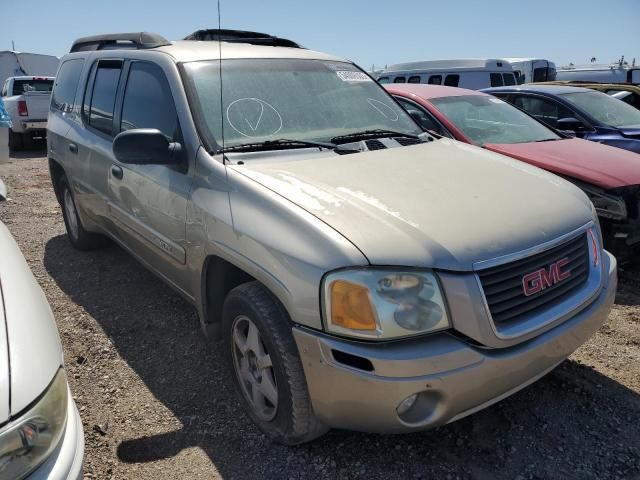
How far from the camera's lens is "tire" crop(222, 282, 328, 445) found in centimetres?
215

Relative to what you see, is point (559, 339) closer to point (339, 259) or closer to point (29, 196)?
point (339, 259)

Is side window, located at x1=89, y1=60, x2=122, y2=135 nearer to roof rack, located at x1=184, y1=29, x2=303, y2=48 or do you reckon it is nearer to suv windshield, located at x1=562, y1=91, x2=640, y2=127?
roof rack, located at x1=184, y1=29, x2=303, y2=48

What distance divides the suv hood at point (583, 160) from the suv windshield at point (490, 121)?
20cm

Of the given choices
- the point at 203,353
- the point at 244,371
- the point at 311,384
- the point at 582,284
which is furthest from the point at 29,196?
the point at 582,284

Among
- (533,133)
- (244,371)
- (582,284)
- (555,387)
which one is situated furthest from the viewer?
(533,133)

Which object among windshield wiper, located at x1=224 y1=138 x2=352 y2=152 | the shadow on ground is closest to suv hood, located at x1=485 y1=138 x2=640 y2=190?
the shadow on ground

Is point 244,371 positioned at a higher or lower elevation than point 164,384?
higher

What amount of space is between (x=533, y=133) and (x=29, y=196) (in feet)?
22.7

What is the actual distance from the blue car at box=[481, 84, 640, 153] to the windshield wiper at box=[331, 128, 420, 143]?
12.0 ft

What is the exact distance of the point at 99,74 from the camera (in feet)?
13.4

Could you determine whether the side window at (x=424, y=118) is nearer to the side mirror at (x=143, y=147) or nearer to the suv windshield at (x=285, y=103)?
the suv windshield at (x=285, y=103)

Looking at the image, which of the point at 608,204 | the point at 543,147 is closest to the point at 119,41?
the point at 543,147

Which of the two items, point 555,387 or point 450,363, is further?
point 555,387

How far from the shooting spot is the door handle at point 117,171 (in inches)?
135
